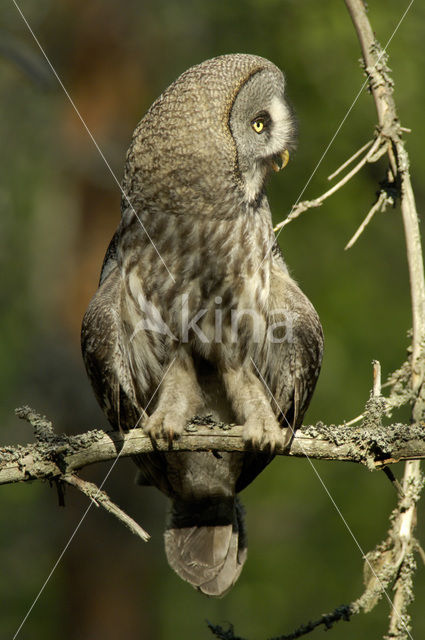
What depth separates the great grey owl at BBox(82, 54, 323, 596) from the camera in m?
3.19

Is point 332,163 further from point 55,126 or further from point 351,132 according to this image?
point 55,126

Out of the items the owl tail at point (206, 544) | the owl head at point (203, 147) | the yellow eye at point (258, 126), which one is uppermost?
the yellow eye at point (258, 126)

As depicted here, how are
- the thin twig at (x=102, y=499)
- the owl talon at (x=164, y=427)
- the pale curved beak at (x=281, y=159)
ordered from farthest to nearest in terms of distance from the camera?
the pale curved beak at (x=281, y=159)
the owl talon at (x=164, y=427)
the thin twig at (x=102, y=499)

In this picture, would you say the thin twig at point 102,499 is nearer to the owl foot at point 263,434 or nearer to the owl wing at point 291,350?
the owl foot at point 263,434

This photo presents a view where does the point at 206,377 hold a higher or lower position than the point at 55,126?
lower

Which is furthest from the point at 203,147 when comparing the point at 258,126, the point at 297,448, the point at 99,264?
the point at 99,264

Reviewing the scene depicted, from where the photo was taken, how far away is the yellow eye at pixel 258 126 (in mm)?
3469

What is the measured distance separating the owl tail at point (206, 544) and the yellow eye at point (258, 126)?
179 cm

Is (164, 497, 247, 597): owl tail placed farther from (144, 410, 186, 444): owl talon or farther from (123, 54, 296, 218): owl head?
(123, 54, 296, 218): owl head

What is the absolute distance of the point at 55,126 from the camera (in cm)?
756

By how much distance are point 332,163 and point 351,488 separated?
3.45 metres

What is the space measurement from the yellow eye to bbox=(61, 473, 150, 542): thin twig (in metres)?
1.76

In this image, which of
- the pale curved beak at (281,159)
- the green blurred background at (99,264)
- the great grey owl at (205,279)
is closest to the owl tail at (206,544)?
the great grey owl at (205,279)

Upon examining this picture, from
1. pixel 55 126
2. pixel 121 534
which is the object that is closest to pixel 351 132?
pixel 55 126
